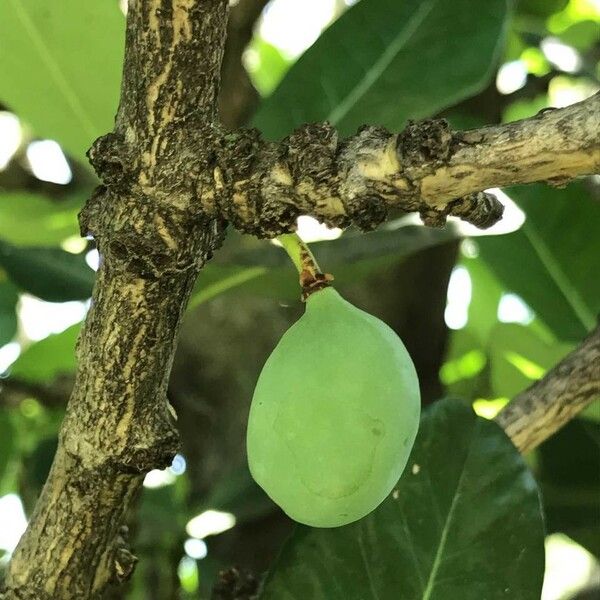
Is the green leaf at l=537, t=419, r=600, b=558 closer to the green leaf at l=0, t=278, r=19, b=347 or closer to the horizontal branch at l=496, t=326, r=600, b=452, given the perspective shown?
the horizontal branch at l=496, t=326, r=600, b=452

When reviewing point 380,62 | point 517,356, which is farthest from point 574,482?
point 380,62

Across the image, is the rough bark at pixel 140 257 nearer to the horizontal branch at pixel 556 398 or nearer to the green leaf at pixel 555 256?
the horizontal branch at pixel 556 398

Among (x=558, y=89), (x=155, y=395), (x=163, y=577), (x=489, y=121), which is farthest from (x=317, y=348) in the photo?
(x=558, y=89)

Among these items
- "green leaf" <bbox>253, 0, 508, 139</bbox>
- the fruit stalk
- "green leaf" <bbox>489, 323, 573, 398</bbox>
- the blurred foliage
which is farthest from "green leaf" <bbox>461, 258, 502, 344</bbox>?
the fruit stalk

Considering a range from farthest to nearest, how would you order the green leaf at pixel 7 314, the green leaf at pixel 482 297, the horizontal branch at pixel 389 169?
the green leaf at pixel 482 297, the green leaf at pixel 7 314, the horizontal branch at pixel 389 169

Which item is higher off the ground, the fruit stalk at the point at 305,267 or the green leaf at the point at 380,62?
the green leaf at the point at 380,62

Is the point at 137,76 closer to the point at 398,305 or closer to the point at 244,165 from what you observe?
the point at 244,165

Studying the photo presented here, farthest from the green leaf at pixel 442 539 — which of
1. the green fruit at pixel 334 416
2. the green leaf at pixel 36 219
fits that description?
the green leaf at pixel 36 219
